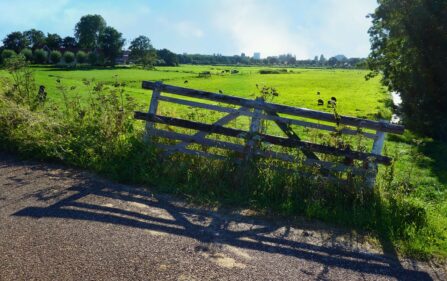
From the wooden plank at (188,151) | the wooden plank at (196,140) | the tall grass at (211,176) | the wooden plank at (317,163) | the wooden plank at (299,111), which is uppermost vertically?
the wooden plank at (299,111)

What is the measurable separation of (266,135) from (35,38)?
126 metres

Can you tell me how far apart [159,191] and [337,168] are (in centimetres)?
297

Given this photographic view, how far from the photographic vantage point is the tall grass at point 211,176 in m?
6.02

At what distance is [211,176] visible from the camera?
7012 millimetres

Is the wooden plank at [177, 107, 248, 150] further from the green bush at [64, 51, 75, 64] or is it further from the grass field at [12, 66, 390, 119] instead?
the green bush at [64, 51, 75, 64]

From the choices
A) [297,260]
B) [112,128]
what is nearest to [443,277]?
[297,260]

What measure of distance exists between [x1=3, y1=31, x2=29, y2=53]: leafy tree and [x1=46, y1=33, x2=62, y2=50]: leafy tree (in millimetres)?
9589

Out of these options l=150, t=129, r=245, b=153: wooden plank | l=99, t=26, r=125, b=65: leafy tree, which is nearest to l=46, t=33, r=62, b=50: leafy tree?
l=99, t=26, r=125, b=65: leafy tree

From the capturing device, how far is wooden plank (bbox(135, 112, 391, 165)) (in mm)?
6789

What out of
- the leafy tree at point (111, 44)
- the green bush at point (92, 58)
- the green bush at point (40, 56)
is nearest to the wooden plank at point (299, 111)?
the green bush at point (92, 58)

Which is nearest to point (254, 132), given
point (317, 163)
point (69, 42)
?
point (317, 163)

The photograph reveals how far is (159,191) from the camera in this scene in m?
6.72

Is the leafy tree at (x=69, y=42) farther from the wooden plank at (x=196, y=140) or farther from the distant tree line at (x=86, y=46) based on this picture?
the wooden plank at (x=196, y=140)

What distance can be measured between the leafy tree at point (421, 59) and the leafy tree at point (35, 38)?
4411 inches
